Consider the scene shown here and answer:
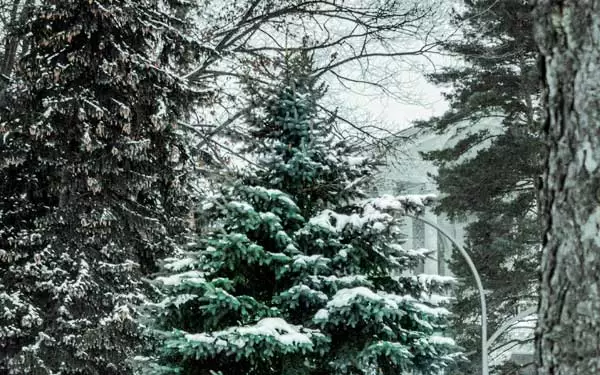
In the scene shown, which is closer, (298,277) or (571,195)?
(571,195)

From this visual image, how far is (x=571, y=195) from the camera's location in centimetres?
226

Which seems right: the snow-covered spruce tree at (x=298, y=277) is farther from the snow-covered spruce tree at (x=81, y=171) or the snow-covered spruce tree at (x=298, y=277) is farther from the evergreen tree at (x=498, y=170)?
the evergreen tree at (x=498, y=170)

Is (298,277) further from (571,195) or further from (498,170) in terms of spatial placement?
→ (498,170)

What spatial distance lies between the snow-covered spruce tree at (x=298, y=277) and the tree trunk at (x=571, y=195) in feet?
16.5

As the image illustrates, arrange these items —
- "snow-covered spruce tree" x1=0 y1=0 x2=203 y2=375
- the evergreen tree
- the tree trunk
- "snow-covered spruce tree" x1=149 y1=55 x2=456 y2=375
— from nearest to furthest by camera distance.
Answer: the tree trunk < "snow-covered spruce tree" x1=149 y1=55 x2=456 y2=375 < "snow-covered spruce tree" x1=0 y1=0 x2=203 y2=375 < the evergreen tree

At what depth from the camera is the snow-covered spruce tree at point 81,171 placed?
1073 centimetres

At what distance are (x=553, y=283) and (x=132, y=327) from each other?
9806mm

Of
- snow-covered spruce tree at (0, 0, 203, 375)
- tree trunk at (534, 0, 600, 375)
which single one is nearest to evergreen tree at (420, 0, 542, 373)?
snow-covered spruce tree at (0, 0, 203, 375)

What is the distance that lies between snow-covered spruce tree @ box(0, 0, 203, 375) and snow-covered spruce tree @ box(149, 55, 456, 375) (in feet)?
10.3

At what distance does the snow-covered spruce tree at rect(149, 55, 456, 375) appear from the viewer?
7.44 metres

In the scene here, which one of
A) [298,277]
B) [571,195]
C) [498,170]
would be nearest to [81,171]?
[298,277]

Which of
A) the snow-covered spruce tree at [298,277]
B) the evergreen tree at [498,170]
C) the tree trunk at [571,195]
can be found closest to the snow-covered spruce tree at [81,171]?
the snow-covered spruce tree at [298,277]

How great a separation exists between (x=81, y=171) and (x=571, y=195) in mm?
9457

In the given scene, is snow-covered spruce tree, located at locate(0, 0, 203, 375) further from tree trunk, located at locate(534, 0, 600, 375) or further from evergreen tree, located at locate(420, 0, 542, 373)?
tree trunk, located at locate(534, 0, 600, 375)
